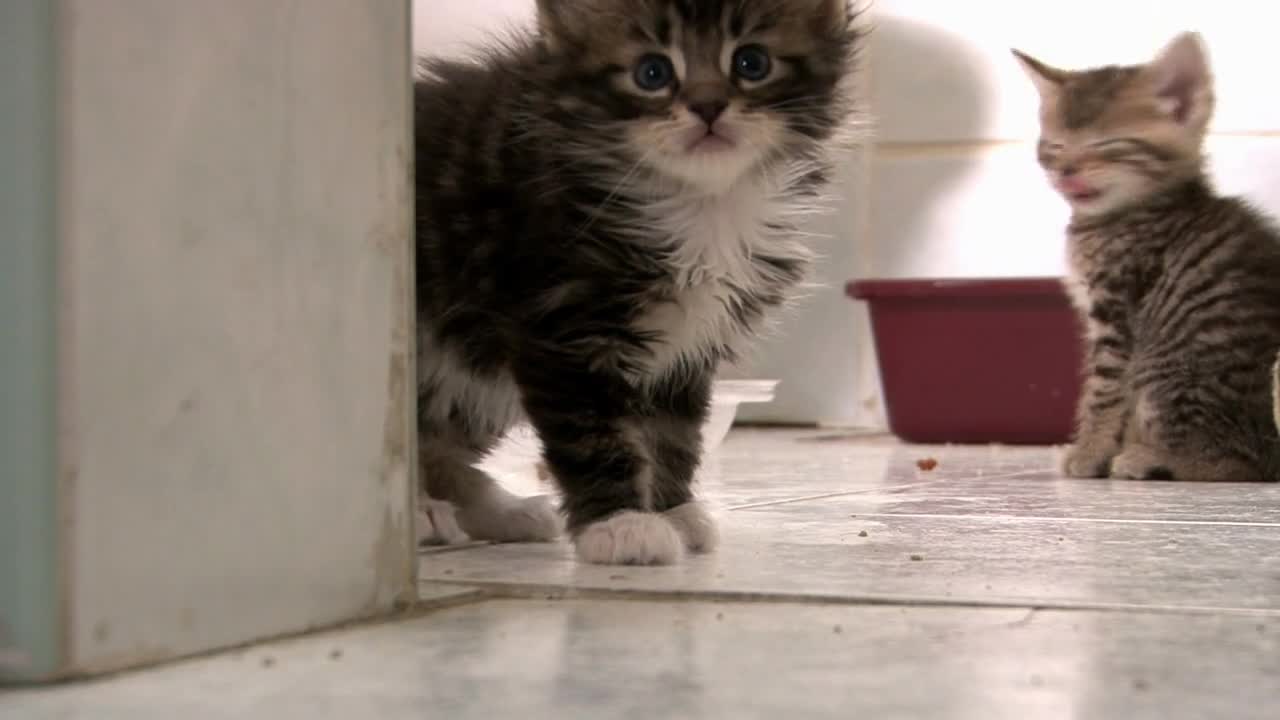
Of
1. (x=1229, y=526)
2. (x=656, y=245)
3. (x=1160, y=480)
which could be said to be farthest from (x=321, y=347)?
(x=1160, y=480)

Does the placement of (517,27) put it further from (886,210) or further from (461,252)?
(886,210)

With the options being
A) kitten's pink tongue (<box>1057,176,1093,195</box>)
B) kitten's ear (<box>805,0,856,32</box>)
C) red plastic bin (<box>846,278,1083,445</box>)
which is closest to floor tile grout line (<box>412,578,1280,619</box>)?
kitten's ear (<box>805,0,856,32</box>)

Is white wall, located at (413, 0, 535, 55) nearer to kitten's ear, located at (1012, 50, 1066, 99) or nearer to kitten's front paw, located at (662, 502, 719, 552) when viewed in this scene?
kitten's front paw, located at (662, 502, 719, 552)

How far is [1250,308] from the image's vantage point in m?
3.03

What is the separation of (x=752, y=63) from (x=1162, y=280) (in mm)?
1638

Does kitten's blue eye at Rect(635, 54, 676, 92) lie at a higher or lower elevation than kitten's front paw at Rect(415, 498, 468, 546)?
higher

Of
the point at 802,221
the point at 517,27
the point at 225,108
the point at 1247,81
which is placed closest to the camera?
the point at 225,108

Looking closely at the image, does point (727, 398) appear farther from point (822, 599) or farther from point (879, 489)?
point (822, 599)

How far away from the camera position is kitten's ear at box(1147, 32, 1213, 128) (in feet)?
10.9

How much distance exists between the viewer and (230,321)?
102cm

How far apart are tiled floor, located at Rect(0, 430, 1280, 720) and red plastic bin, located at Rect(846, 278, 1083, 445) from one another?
209 cm

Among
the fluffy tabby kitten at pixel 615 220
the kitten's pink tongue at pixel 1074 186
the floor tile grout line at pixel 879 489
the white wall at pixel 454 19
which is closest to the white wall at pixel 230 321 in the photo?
the fluffy tabby kitten at pixel 615 220

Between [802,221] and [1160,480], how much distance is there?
1.38 m

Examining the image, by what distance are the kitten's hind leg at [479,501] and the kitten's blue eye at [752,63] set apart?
0.59 metres
